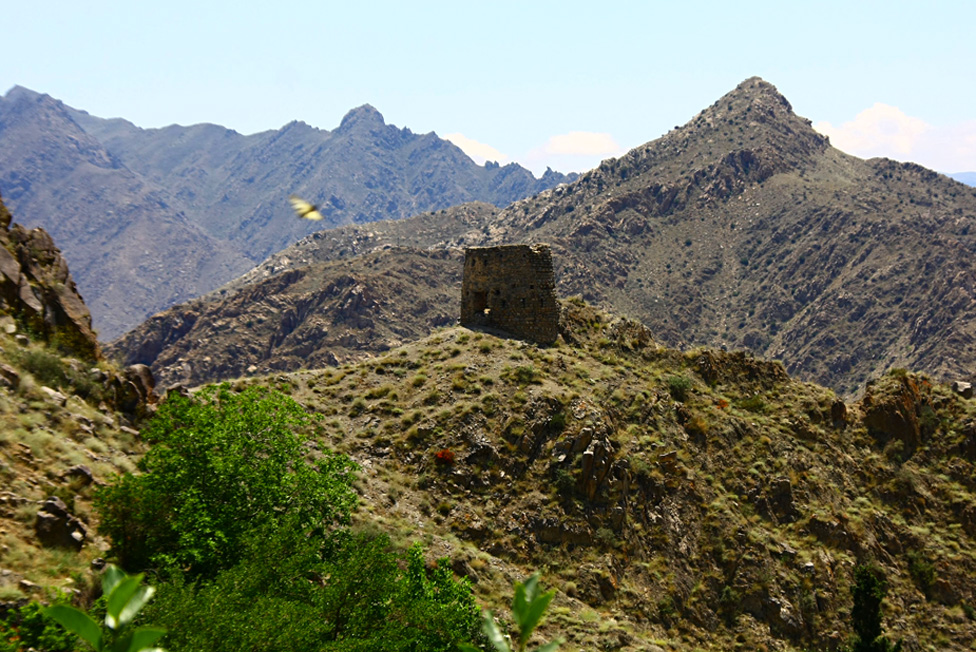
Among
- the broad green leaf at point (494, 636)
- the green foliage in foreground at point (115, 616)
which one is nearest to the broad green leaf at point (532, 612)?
the broad green leaf at point (494, 636)

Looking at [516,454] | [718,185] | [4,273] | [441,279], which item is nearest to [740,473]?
[516,454]

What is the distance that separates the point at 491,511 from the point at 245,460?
8.64 meters

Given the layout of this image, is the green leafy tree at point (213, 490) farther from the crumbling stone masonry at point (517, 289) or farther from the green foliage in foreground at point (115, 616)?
the crumbling stone masonry at point (517, 289)

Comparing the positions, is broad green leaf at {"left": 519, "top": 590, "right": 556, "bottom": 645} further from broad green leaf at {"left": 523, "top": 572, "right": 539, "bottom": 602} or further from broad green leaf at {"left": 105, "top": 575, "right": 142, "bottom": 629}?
broad green leaf at {"left": 105, "top": 575, "right": 142, "bottom": 629}

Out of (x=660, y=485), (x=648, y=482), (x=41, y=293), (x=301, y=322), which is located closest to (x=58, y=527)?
(x=41, y=293)

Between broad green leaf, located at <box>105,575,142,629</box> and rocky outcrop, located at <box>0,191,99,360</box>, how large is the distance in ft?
59.6

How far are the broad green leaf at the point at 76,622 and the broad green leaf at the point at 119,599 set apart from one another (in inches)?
3.2

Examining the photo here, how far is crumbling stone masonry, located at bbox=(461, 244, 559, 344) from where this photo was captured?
1165 inches

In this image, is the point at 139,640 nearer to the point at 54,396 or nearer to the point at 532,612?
the point at 532,612

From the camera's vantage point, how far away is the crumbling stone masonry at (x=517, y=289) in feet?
97.1

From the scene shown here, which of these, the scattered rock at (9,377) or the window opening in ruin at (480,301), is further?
the window opening in ruin at (480,301)

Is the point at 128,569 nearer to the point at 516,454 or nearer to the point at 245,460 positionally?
the point at 245,460

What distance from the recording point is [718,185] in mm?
138625

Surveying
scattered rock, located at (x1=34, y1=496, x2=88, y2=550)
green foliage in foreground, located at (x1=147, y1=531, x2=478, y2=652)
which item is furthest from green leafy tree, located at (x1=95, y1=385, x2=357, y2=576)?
green foliage in foreground, located at (x1=147, y1=531, x2=478, y2=652)
